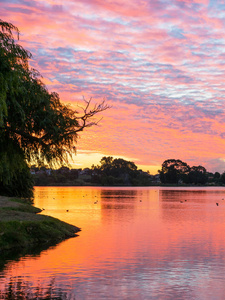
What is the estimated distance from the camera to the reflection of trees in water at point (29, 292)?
20.8 meters

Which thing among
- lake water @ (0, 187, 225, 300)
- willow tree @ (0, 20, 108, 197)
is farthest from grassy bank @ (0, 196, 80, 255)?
willow tree @ (0, 20, 108, 197)

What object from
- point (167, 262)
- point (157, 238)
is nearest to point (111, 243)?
point (157, 238)

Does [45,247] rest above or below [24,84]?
below

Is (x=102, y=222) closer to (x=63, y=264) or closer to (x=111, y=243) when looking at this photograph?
(x=111, y=243)

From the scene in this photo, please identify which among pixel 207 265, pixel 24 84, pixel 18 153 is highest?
pixel 24 84

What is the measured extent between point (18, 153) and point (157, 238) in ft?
72.5

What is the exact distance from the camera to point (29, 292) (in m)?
21.6

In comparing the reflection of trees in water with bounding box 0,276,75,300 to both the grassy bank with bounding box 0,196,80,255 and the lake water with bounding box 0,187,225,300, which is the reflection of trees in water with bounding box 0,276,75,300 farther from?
the grassy bank with bounding box 0,196,80,255

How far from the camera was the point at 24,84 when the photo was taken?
25.9m

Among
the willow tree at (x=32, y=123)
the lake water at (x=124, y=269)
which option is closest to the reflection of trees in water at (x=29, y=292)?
the lake water at (x=124, y=269)

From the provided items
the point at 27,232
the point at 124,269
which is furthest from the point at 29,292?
the point at 27,232

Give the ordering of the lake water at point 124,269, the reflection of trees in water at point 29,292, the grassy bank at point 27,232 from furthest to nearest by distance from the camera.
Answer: the grassy bank at point 27,232 → the lake water at point 124,269 → the reflection of trees in water at point 29,292

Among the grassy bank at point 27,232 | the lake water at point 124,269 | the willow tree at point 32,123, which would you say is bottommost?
the lake water at point 124,269

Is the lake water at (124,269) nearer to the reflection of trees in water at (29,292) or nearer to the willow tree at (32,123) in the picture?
the reflection of trees in water at (29,292)
